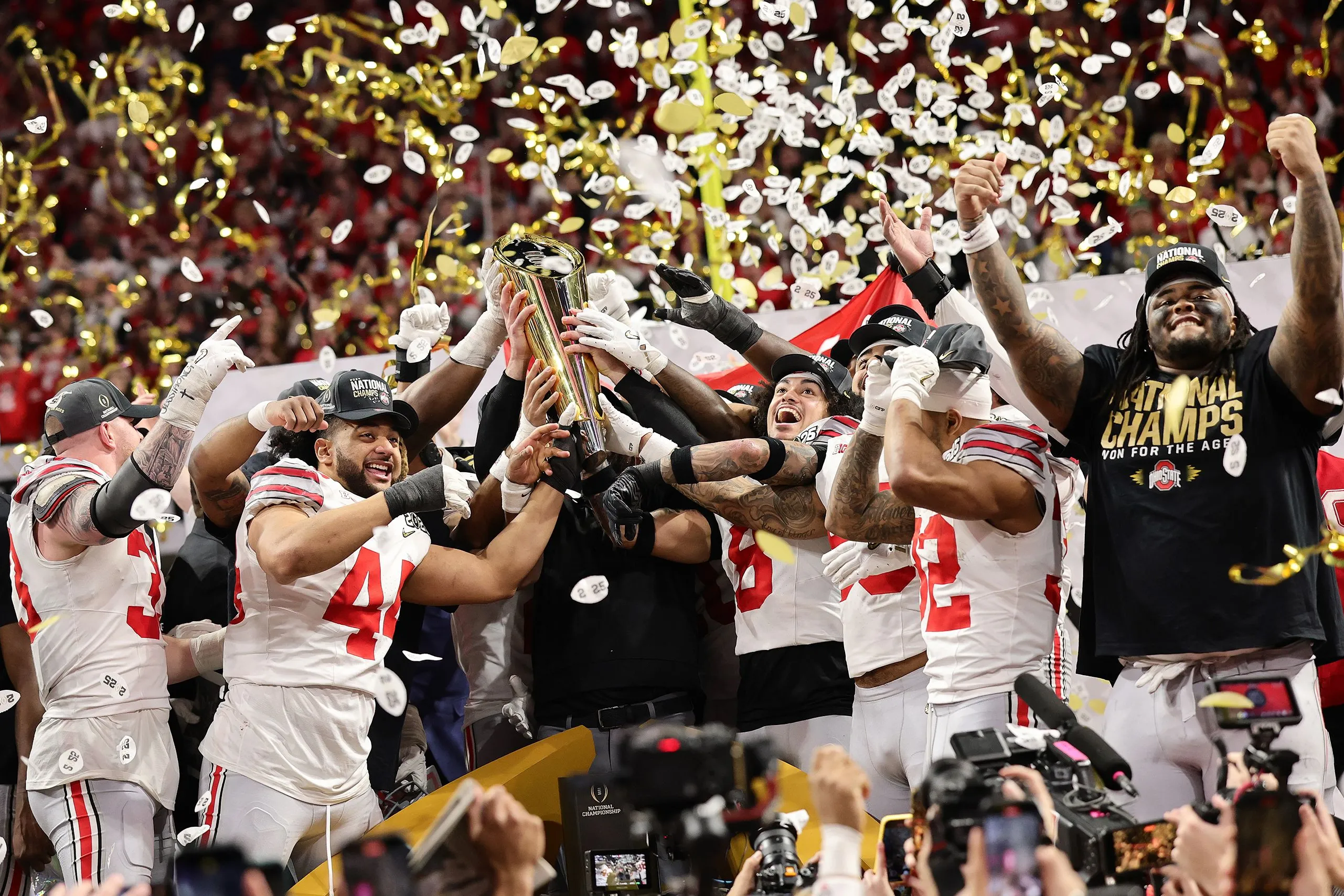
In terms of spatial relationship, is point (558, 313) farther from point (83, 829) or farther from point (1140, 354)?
point (83, 829)

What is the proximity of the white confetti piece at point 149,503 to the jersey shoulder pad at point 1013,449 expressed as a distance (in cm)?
210

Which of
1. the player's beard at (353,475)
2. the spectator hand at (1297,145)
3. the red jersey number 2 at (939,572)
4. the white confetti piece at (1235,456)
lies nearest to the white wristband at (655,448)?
the player's beard at (353,475)

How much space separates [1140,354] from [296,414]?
222 cm

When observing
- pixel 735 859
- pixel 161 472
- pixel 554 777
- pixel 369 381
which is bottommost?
pixel 735 859

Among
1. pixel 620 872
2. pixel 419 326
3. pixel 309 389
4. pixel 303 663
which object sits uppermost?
pixel 419 326

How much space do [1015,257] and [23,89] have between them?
662 cm

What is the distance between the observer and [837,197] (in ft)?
25.7

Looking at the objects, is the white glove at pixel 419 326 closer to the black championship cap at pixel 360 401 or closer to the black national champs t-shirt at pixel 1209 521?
the black championship cap at pixel 360 401

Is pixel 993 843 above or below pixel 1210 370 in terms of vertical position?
below

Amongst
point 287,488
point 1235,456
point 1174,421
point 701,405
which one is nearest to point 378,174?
point 701,405

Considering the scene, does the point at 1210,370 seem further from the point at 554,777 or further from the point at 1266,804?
the point at 554,777

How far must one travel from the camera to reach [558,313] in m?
4.24

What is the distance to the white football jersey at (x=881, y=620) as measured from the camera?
3.79 metres

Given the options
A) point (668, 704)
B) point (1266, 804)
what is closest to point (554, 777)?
point (668, 704)
